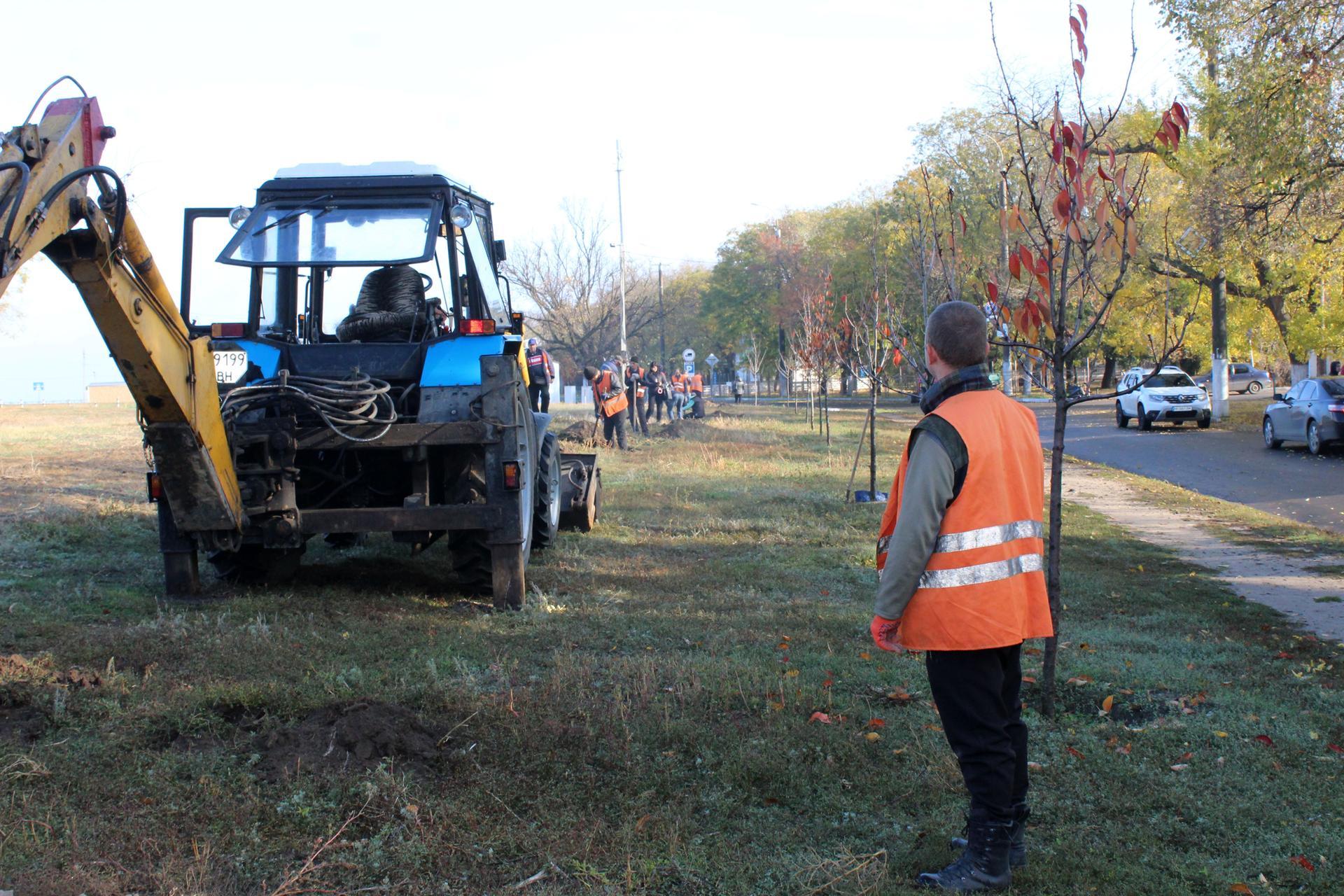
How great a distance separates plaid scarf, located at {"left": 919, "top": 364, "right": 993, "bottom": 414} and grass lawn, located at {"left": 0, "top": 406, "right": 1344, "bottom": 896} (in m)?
1.59

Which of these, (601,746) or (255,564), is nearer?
(601,746)

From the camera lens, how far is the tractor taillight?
783cm

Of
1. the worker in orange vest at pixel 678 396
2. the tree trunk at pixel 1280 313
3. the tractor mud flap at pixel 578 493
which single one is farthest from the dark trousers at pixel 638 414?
the tree trunk at pixel 1280 313

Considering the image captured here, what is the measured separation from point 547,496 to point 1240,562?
648cm

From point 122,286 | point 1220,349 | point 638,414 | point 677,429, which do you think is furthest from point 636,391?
point 122,286

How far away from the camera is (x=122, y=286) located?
18.7 feet

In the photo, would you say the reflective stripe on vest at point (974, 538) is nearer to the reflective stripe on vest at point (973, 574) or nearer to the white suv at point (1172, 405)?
the reflective stripe on vest at point (973, 574)

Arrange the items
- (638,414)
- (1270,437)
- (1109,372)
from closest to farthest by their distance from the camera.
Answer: (1270,437) → (638,414) → (1109,372)

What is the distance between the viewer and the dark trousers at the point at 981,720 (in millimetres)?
3611

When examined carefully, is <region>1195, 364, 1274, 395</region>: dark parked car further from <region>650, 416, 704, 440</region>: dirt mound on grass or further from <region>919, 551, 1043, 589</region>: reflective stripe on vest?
<region>919, 551, 1043, 589</region>: reflective stripe on vest

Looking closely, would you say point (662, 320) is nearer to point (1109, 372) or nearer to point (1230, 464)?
point (1109, 372)

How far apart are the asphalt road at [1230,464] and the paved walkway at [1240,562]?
162cm

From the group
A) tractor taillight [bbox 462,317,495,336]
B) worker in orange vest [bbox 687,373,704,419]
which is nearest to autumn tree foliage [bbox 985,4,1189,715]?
tractor taillight [bbox 462,317,495,336]

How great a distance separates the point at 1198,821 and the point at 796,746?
62.7 inches
